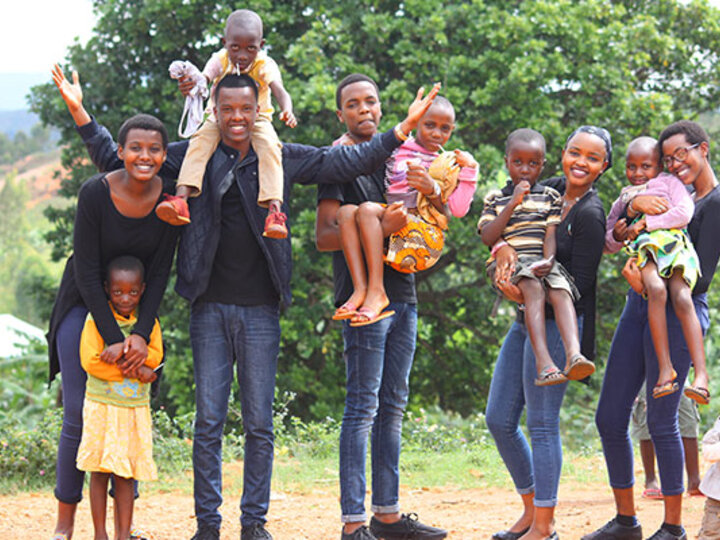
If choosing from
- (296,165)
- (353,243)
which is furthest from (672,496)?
(296,165)

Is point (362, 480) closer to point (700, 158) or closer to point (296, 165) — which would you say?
point (296, 165)

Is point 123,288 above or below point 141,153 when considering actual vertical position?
below

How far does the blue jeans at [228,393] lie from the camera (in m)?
4.20

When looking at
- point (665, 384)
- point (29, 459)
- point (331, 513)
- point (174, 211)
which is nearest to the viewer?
point (174, 211)

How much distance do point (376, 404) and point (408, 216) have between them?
0.94 meters

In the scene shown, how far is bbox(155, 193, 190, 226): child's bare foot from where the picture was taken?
4.00 m

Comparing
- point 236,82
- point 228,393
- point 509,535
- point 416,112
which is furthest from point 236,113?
point 509,535

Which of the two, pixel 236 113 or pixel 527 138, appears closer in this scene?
pixel 236 113

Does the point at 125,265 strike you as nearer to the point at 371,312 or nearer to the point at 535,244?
the point at 371,312

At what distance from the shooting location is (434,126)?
4.55m

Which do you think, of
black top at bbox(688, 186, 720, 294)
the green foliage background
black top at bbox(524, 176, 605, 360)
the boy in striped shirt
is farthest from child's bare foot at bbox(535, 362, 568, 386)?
the green foliage background

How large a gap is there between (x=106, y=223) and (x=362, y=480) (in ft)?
5.64

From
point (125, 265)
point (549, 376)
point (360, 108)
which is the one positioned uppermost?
point (360, 108)

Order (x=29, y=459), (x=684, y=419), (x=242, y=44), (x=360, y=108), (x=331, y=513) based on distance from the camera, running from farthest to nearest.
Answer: (x=29, y=459)
(x=684, y=419)
(x=331, y=513)
(x=242, y=44)
(x=360, y=108)
